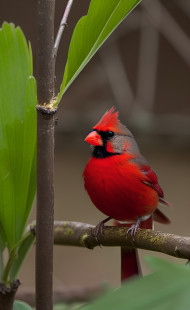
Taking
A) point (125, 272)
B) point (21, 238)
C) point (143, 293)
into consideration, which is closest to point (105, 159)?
point (125, 272)

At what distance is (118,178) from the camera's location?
1.04 metres

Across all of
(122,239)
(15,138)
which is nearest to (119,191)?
(122,239)

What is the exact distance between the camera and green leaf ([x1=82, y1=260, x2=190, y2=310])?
20cm

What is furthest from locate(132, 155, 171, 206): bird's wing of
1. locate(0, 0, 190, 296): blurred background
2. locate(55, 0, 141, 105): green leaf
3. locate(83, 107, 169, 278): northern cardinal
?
locate(0, 0, 190, 296): blurred background


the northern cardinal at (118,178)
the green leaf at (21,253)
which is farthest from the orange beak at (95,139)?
the green leaf at (21,253)

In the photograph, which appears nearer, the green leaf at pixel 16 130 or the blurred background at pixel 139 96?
the green leaf at pixel 16 130

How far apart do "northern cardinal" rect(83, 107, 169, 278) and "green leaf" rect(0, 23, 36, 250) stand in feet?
1.10

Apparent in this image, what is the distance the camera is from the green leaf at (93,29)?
523mm

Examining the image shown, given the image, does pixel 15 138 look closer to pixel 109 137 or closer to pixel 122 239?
pixel 122 239

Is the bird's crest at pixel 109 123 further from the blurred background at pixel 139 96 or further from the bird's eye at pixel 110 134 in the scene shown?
the blurred background at pixel 139 96

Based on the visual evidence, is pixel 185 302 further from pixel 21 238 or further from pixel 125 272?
pixel 125 272

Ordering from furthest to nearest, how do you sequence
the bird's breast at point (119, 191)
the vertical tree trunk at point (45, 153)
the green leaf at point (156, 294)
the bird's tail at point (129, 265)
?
the bird's breast at point (119, 191)
the bird's tail at point (129, 265)
the vertical tree trunk at point (45, 153)
the green leaf at point (156, 294)

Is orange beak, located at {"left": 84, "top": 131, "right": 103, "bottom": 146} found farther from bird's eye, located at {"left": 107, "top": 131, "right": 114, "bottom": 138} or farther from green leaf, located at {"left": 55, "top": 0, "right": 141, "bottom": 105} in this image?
green leaf, located at {"left": 55, "top": 0, "right": 141, "bottom": 105}

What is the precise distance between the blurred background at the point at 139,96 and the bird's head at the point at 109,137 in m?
1.83
